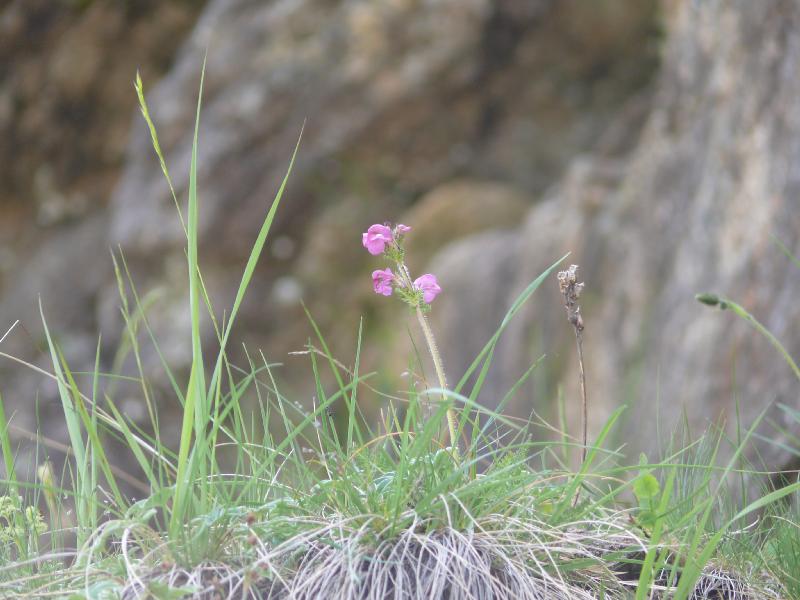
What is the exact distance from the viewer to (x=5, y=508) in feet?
4.29

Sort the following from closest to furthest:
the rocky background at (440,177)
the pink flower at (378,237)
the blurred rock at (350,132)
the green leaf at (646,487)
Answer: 1. the green leaf at (646,487)
2. the pink flower at (378,237)
3. the rocky background at (440,177)
4. the blurred rock at (350,132)

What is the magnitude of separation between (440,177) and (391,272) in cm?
674

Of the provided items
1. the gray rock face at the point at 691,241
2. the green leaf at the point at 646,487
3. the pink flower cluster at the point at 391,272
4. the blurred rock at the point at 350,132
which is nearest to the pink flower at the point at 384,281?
the pink flower cluster at the point at 391,272

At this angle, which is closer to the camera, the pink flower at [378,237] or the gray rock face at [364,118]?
the pink flower at [378,237]

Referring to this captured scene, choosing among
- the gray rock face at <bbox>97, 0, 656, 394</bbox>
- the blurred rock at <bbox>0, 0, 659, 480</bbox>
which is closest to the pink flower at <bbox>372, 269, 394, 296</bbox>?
the blurred rock at <bbox>0, 0, 659, 480</bbox>

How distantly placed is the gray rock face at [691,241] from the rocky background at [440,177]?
0.02 m

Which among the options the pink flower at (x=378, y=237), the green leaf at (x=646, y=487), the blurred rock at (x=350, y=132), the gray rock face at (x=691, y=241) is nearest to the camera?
the green leaf at (x=646, y=487)

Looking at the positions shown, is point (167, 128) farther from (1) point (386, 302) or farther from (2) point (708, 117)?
(2) point (708, 117)

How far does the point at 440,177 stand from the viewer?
8094mm

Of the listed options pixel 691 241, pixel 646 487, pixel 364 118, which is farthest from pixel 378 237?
pixel 364 118

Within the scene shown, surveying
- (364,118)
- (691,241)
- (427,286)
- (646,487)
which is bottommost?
(691,241)

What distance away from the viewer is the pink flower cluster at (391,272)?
1.40 m

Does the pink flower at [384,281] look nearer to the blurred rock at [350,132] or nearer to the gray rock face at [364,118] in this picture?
the blurred rock at [350,132]

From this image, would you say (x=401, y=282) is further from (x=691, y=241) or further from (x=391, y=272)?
(x=691, y=241)
